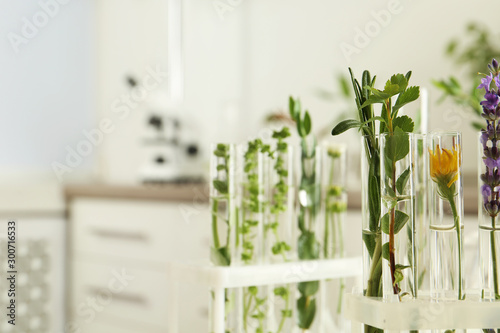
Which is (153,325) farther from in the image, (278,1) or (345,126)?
(345,126)

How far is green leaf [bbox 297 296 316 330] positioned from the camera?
0.87 meters

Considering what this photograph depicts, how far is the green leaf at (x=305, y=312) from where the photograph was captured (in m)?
0.87

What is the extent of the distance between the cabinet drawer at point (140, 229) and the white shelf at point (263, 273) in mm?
948

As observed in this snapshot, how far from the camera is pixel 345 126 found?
0.67 m

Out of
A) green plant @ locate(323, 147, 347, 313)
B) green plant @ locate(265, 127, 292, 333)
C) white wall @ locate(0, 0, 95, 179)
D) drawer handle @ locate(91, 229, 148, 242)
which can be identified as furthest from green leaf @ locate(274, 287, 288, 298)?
white wall @ locate(0, 0, 95, 179)

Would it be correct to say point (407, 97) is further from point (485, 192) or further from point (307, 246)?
point (307, 246)

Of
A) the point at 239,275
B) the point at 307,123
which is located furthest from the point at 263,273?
the point at 307,123

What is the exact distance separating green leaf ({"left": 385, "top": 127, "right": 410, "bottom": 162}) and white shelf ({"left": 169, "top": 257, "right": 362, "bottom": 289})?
26 cm

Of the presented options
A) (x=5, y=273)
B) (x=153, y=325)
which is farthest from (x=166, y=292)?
(x=5, y=273)

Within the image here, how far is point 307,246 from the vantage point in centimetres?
90

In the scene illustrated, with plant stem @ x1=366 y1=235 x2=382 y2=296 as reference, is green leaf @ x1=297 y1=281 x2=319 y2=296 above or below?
below

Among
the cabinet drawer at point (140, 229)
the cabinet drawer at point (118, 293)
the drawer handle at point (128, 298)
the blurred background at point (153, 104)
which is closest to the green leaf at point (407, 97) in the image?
the blurred background at point (153, 104)

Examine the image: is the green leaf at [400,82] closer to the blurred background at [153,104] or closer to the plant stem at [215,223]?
the plant stem at [215,223]

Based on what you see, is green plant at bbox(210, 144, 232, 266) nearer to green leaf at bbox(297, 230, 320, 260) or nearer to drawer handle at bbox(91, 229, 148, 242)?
green leaf at bbox(297, 230, 320, 260)
